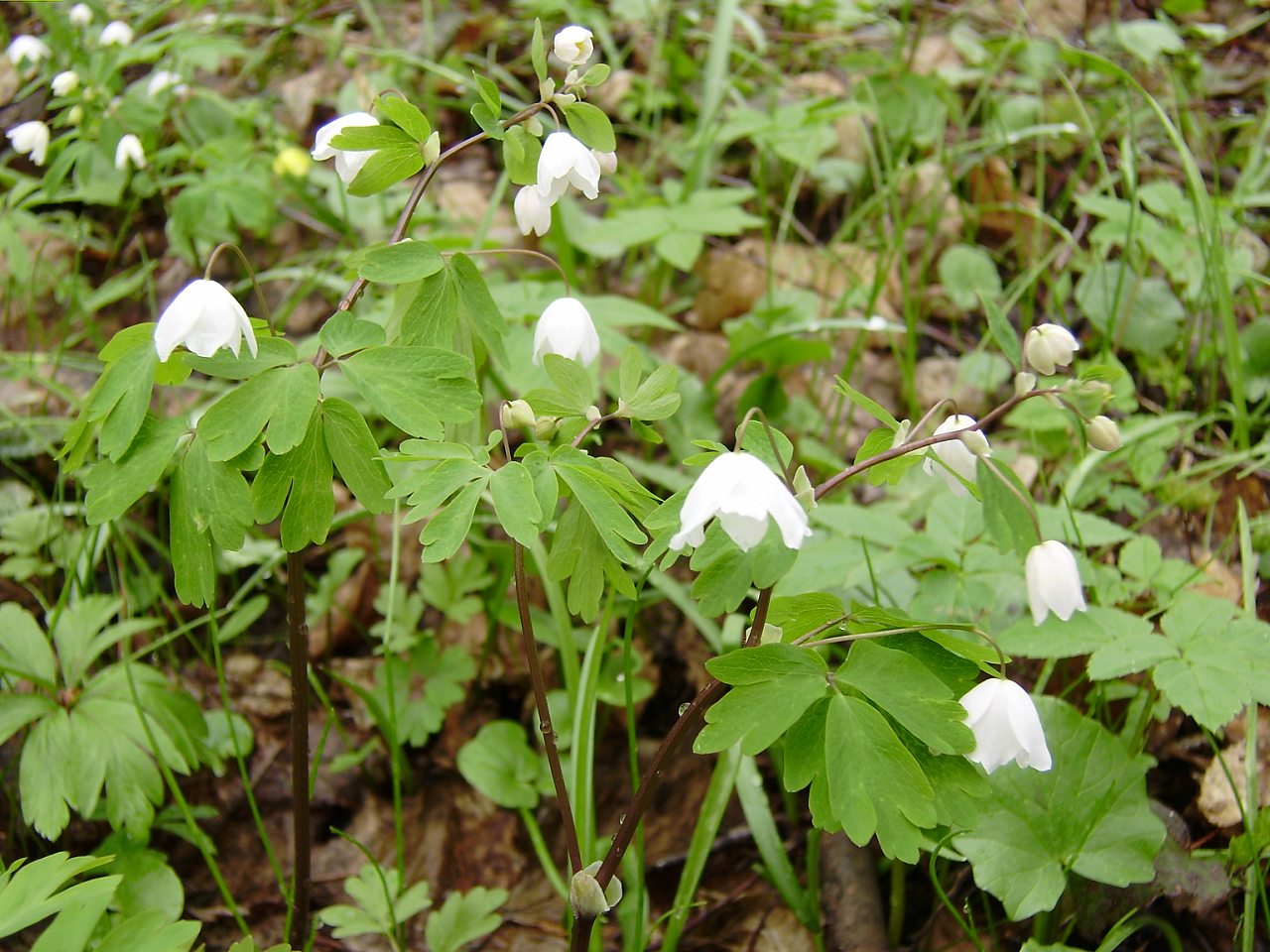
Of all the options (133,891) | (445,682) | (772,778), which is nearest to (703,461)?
(772,778)

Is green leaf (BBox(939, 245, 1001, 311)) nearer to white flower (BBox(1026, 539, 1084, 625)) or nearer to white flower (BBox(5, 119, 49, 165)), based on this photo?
white flower (BBox(1026, 539, 1084, 625))

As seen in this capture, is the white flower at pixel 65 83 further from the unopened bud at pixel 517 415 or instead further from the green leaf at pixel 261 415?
the unopened bud at pixel 517 415

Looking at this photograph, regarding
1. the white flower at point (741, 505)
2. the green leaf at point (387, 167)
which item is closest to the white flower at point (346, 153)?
the green leaf at point (387, 167)

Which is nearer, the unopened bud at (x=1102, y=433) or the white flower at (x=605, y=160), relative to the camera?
the unopened bud at (x=1102, y=433)

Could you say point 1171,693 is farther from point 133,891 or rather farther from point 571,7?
point 571,7

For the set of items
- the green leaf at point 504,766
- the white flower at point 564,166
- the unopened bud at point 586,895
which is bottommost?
the green leaf at point 504,766
